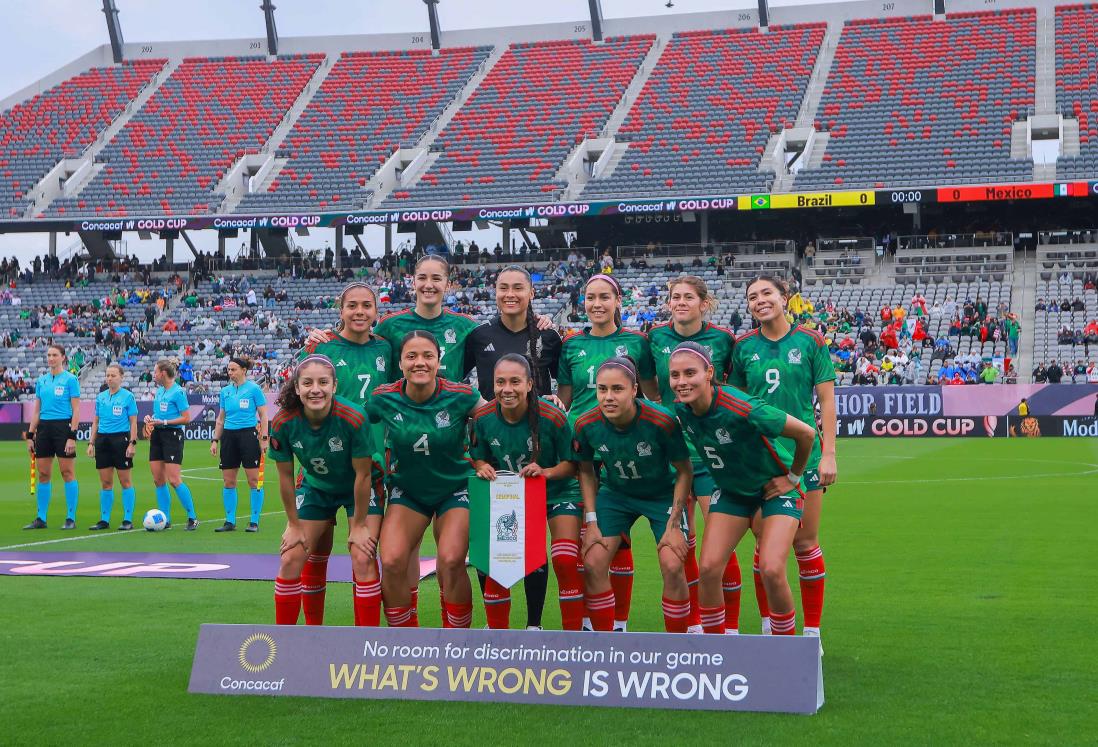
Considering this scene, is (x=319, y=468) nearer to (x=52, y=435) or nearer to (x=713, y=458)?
(x=713, y=458)

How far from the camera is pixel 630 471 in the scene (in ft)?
22.3

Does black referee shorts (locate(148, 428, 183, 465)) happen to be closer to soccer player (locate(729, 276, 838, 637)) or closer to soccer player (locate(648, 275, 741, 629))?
soccer player (locate(648, 275, 741, 629))

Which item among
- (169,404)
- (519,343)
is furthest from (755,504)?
(169,404)

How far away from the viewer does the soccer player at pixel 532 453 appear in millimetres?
6625

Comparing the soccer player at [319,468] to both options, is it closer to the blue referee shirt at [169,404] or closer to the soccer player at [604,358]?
the soccer player at [604,358]

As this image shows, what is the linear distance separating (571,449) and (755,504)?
1.04 metres

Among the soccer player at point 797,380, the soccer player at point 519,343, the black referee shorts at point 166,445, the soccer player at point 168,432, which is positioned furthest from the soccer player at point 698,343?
the black referee shorts at point 166,445

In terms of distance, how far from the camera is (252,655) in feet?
19.7

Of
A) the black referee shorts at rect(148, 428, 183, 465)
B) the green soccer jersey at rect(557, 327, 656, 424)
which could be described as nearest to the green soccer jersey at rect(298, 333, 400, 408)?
the green soccer jersey at rect(557, 327, 656, 424)

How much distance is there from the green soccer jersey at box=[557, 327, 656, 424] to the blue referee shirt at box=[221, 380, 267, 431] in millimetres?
7134

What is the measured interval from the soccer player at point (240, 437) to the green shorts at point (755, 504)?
8147mm

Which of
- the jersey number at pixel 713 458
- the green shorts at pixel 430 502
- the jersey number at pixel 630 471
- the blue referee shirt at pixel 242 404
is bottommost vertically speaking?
the blue referee shirt at pixel 242 404

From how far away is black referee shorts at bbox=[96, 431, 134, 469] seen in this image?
1398 centimetres

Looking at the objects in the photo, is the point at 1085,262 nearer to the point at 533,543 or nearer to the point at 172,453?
the point at 172,453
